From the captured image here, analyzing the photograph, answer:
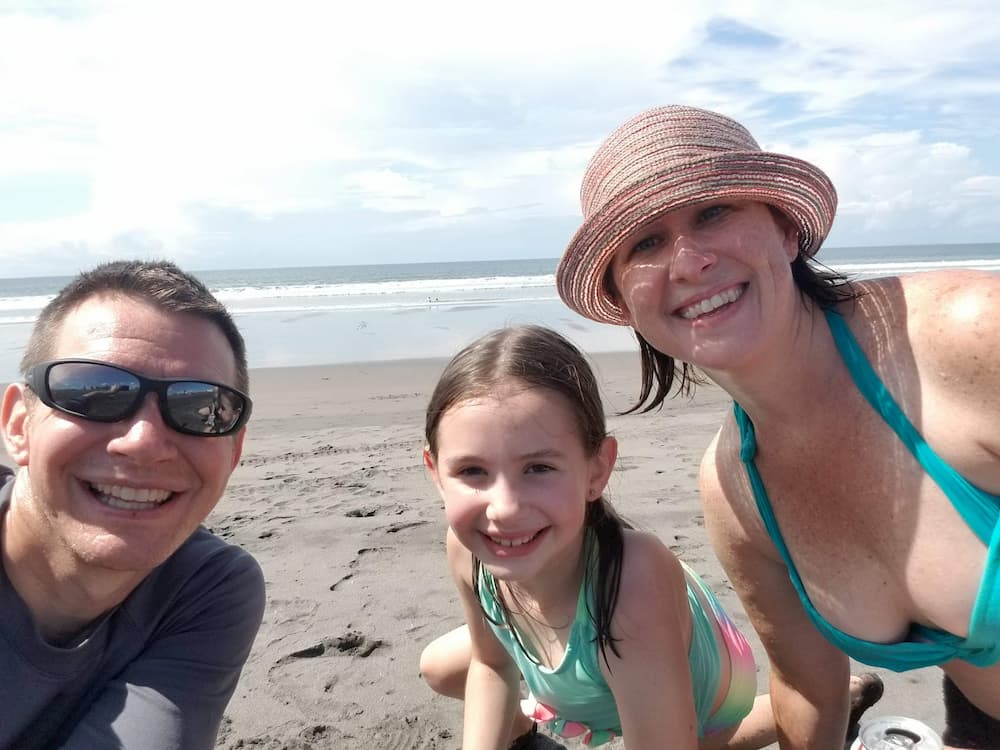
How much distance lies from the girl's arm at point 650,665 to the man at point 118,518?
3.84 feet

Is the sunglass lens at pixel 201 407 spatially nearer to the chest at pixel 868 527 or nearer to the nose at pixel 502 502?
the nose at pixel 502 502

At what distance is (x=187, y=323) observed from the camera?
2.02 metres

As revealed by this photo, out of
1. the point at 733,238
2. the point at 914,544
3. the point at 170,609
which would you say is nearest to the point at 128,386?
the point at 170,609

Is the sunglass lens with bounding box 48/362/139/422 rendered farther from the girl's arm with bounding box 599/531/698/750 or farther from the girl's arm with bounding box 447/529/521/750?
the girl's arm with bounding box 599/531/698/750

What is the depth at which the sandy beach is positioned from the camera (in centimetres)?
315

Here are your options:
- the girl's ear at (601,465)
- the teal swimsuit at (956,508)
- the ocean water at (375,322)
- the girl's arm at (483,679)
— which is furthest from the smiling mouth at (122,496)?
the ocean water at (375,322)

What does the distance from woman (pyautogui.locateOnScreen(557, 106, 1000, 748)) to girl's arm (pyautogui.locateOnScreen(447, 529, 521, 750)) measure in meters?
1.07

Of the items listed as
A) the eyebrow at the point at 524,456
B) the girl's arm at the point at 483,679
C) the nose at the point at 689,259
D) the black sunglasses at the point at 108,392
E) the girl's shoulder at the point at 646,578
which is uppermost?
the nose at the point at 689,259

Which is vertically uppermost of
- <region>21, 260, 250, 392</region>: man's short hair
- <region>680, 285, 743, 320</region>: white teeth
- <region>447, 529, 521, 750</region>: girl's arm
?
<region>680, 285, 743, 320</region>: white teeth

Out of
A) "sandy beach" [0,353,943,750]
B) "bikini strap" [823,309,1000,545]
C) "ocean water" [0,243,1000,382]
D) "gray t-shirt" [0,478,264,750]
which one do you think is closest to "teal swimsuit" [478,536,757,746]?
"sandy beach" [0,353,943,750]

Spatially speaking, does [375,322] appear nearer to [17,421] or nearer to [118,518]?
[17,421]

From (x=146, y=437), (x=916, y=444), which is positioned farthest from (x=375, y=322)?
(x=916, y=444)

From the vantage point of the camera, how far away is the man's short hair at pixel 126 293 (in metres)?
1.98

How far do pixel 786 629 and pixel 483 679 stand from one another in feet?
3.73
